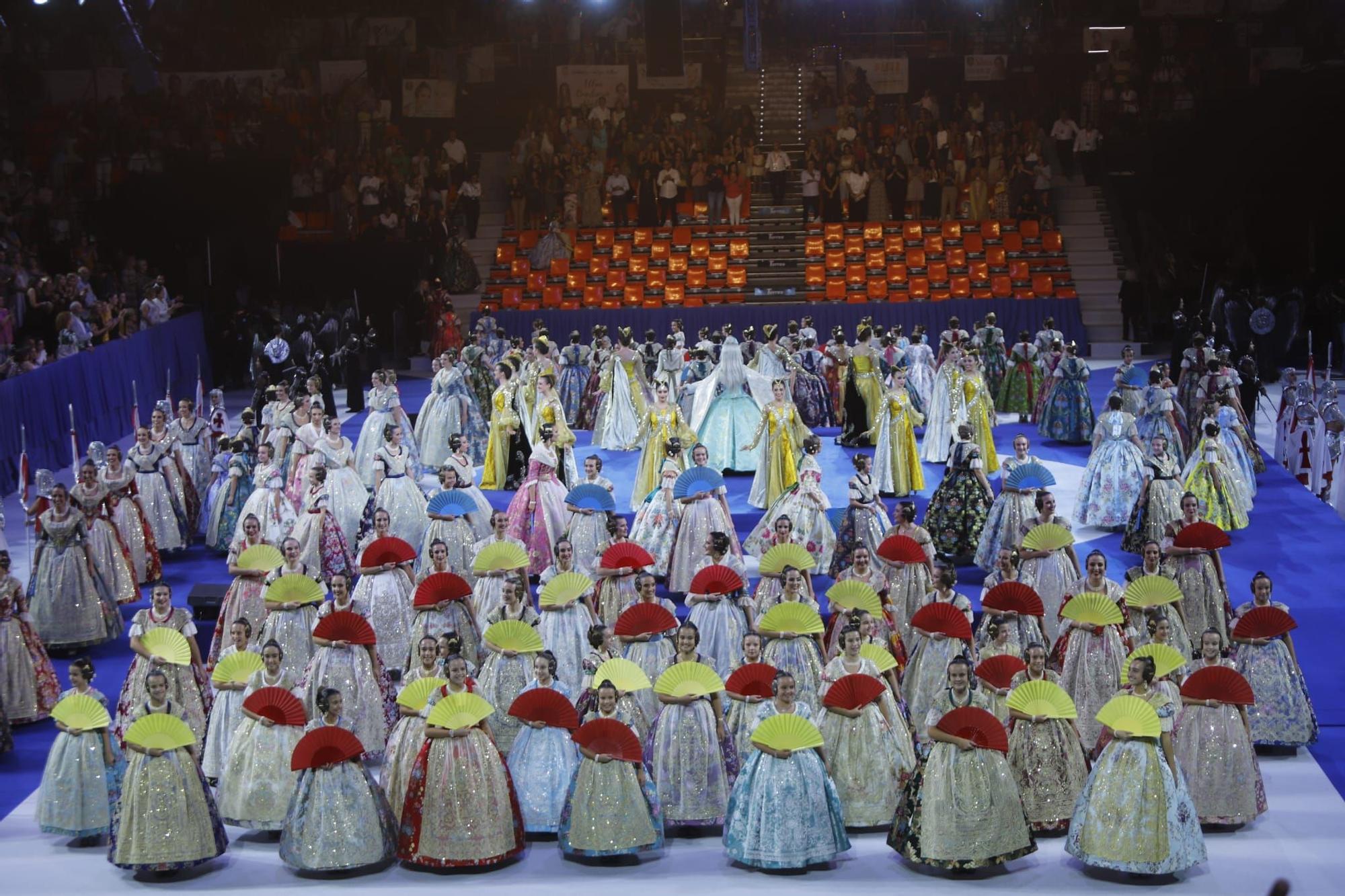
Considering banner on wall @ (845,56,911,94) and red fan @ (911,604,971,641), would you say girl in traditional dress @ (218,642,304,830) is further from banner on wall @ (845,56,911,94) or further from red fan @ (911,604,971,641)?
banner on wall @ (845,56,911,94)

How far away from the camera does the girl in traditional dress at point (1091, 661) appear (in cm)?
1053

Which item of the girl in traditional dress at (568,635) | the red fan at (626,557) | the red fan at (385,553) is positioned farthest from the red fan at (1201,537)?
the red fan at (385,553)

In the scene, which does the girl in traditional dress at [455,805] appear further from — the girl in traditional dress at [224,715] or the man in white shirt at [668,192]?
the man in white shirt at [668,192]

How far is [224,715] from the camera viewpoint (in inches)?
396

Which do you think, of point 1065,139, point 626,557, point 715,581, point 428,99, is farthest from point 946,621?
point 428,99

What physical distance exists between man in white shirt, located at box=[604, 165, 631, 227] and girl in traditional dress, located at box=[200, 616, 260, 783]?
17.9 metres

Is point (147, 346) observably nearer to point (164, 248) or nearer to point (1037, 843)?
point (164, 248)

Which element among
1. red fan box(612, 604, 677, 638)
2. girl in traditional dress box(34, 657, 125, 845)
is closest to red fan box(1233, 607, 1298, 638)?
red fan box(612, 604, 677, 638)

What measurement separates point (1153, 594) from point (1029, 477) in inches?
98.3

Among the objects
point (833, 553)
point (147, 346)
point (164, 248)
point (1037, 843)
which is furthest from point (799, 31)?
point (1037, 843)

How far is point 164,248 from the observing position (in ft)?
81.7

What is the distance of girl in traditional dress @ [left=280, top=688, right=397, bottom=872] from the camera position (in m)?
8.74

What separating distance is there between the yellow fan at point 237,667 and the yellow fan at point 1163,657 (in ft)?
15.6

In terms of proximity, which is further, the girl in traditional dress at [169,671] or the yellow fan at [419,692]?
the girl in traditional dress at [169,671]
